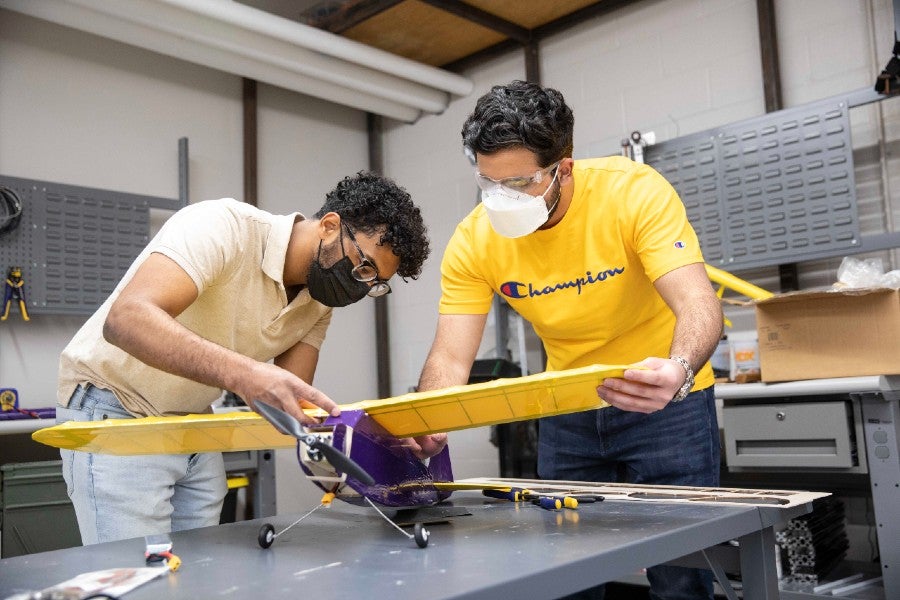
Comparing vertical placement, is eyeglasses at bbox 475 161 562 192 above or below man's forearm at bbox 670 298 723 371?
above

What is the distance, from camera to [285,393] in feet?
3.28

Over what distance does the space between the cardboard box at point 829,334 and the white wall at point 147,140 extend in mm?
2502

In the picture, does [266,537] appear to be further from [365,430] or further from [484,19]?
[484,19]

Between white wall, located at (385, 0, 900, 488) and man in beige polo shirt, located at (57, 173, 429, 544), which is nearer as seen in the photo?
man in beige polo shirt, located at (57, 173, 429, 544)

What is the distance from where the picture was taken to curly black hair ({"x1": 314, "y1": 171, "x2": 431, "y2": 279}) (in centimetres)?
152

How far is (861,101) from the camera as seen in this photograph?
2.68m

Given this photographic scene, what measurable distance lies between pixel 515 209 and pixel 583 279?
20 centimetres

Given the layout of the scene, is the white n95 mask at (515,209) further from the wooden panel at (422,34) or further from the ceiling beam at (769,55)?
the wooden panel at (422,34)

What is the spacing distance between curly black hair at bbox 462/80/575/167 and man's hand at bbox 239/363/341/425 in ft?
2.10

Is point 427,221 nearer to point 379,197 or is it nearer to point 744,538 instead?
point 379,197

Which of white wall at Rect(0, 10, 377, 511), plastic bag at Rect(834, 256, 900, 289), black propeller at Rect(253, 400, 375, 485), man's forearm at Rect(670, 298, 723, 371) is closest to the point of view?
black propeller at Rect(253, 400, 375, 485)

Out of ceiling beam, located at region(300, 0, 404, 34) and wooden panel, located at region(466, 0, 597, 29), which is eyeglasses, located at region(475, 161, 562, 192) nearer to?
ceiling beam, located at region(300, 0, 404, 34)

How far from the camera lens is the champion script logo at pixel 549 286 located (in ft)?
4.88

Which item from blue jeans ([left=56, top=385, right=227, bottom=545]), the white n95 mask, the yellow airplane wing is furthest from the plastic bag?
blue jeans ([left=56, top=385, right=227, bottom=545])
